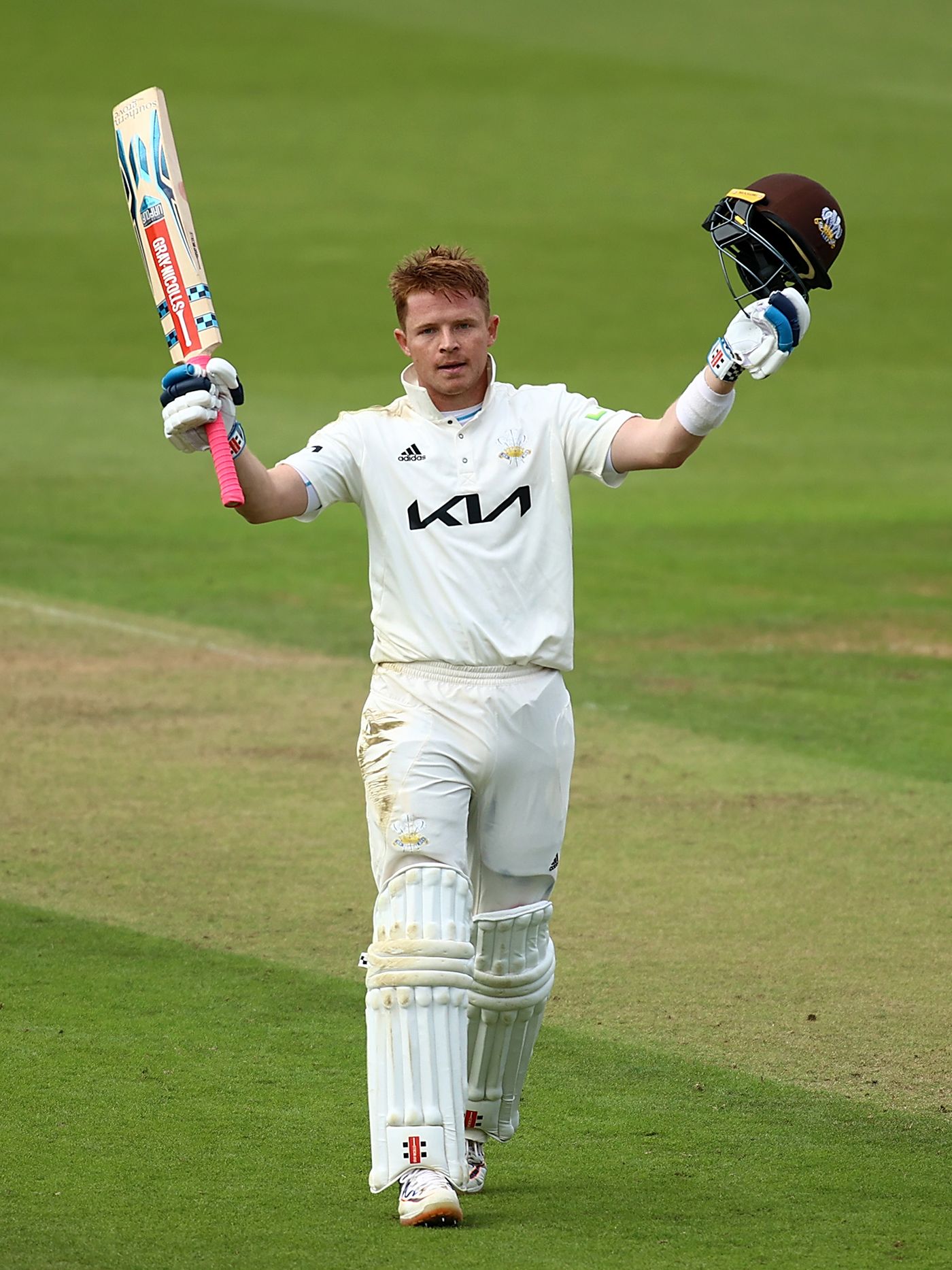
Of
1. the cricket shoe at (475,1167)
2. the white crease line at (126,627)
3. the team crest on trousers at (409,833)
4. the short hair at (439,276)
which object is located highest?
the white crease line at (126,627)

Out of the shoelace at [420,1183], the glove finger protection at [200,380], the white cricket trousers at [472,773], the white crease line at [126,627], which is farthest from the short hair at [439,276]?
the white crease line at [126,627]

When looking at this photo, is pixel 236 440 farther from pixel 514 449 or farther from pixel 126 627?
pixel 126 627

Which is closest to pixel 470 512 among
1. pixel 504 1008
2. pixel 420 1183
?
pixel 504 1008

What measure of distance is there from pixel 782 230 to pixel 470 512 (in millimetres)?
966

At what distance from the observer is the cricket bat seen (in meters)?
4.93

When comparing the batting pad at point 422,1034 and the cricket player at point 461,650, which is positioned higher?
the cricket player at point 461,650

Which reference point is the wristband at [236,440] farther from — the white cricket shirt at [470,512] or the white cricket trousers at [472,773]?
the white cricket trousers at [472,773]

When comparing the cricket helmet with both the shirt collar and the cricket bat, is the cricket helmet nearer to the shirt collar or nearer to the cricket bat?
the shirt collar

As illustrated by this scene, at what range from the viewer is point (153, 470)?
19.7 metres

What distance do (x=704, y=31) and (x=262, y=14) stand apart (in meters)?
8.52

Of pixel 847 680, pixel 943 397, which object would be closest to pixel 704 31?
pixel 943 397

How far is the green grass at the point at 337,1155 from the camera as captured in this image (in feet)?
13.6

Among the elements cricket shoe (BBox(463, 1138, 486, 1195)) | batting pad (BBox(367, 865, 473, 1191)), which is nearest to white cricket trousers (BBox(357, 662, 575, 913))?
batting pad (BBox(367, 865, 473, 1191))

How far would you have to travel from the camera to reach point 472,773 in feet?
14.7
